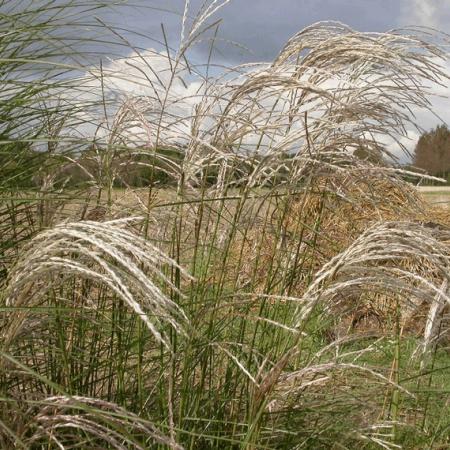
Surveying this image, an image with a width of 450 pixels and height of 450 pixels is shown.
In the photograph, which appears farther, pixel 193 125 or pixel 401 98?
pixel 401 98

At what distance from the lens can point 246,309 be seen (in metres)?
2.50

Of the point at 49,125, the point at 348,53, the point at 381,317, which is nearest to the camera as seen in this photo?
the point at 348,53

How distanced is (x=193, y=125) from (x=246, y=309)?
56cm

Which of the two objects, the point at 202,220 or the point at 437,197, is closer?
the point at 202,220

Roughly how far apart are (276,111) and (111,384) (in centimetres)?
97

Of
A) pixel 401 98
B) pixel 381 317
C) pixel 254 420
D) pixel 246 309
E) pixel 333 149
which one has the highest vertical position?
pixel 401 98

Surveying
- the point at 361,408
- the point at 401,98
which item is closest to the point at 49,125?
the point at 401,98

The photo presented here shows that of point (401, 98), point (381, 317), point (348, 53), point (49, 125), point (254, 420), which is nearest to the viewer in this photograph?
point (254, 420)

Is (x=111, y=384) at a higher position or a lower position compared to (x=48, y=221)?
lower

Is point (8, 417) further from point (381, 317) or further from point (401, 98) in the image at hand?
point (381, 317)

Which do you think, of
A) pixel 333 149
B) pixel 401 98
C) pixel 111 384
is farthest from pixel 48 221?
pixel 401 98

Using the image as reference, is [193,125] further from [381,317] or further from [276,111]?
[381,317]

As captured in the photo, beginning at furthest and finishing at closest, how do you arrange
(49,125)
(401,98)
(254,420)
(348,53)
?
(49,125), (401,98), (348,53), (254,420)

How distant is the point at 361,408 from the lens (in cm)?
278
